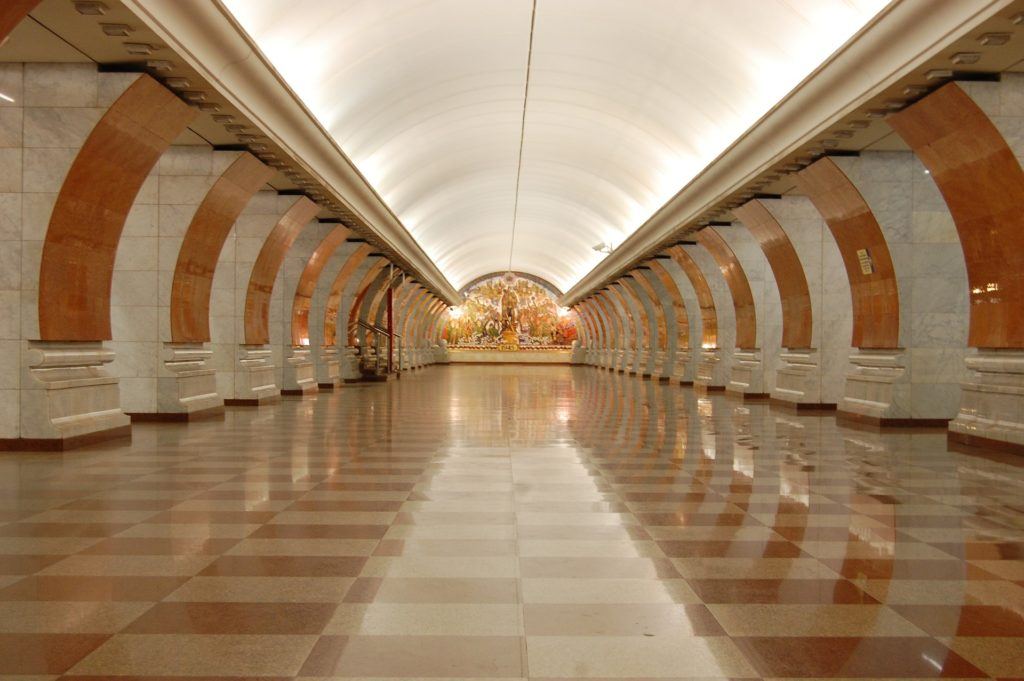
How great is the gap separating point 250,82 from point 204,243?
3979 mm

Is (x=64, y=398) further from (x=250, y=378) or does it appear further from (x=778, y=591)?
(x=778, y=591)

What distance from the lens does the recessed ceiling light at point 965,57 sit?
8.79 metres

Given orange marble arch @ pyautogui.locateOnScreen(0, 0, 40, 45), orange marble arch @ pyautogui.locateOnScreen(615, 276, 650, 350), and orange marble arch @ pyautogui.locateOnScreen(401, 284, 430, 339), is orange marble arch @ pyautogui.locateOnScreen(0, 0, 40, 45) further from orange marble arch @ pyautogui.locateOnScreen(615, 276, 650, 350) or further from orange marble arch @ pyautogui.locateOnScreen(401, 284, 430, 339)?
orange marble arch @ pyautogui.locateOnScreen(401, 284, 430, 339)

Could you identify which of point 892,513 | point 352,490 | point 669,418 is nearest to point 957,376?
point 669,418

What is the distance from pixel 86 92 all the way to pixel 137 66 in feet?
2.07

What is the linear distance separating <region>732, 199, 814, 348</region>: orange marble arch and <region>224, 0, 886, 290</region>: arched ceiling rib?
4.83ft

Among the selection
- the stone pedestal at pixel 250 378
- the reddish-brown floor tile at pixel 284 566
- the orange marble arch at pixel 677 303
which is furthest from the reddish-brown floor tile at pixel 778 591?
the orange marble arch at pixel 677 303

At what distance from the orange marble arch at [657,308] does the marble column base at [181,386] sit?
18631 mm

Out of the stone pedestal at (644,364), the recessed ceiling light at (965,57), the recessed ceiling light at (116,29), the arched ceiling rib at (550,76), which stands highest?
the arched ceiling rib at (550,76)

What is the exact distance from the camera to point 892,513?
20.6ft

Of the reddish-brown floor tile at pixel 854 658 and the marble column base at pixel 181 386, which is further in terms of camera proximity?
the marble column base at pixel 181 386

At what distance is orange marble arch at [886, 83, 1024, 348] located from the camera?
9.77 metres

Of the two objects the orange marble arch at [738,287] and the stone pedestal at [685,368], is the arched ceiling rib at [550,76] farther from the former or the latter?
the stone pedestal at [685,368]

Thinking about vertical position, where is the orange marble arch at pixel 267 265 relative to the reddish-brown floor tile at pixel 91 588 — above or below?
above
